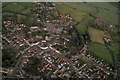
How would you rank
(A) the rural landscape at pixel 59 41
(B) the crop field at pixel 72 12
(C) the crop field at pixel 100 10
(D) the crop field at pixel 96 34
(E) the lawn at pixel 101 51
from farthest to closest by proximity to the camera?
(C) the crop field at pixel 100 10 → (B) the crop field at pixel 72 12 → (D) the crop field at pixel 96 34 → (E) the lawn at pixel 101 51 → (A) the rural landscape at pixel 59 41

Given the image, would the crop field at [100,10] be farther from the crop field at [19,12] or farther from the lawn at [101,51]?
the crop field at [19,12]

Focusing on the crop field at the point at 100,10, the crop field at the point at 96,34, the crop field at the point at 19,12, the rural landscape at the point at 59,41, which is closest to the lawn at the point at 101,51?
the rural landscape at the point at 59,41

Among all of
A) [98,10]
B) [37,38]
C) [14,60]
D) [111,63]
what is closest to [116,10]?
[98,10]

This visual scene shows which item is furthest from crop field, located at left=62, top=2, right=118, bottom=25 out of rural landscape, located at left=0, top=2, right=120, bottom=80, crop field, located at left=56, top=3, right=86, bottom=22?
crop field, located at left=56, top=3, right=86, bottom=22

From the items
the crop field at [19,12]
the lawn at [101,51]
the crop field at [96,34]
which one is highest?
the crop field at [19,12]

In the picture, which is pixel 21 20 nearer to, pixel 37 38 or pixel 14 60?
pixel 37 38

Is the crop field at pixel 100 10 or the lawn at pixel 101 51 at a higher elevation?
the crop field at pixel 100 10

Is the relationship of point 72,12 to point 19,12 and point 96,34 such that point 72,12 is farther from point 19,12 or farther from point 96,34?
point 19,12

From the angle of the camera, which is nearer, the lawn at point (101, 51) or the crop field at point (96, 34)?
the lawn at point (101, 51)
